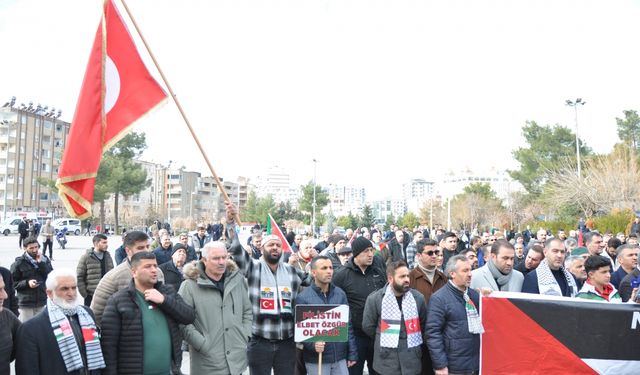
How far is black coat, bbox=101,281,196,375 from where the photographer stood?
470cm

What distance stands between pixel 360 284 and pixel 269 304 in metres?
1.38

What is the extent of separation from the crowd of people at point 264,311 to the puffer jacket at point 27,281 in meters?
2.30

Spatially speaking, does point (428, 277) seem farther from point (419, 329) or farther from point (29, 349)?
point (29, 349)

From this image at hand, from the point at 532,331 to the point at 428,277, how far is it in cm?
139

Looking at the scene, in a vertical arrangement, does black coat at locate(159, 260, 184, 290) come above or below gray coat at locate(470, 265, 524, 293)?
below

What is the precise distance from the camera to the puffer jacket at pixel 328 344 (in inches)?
237

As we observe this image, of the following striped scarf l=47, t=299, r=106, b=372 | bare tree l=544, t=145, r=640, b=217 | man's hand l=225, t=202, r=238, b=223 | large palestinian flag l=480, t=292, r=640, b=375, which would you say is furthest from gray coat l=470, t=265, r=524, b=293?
bare tree l=544, t=145, r=640, b=217

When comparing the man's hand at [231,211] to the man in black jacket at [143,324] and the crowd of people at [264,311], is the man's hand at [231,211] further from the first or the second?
the man in black jacket at [143,324]

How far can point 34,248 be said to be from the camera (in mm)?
9188

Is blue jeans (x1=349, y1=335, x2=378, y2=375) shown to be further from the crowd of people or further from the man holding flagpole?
the man holding flagpole

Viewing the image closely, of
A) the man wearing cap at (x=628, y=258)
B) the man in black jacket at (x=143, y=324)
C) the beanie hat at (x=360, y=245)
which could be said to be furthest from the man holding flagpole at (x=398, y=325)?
the man wearing cap at (x=628, y=258)

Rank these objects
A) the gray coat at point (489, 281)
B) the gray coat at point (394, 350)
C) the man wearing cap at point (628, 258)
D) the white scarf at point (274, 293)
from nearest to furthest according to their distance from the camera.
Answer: the gray coat at point (394, 350) → the white scarf at point (274, 293) → the gray coat at point (489, 281) → the man wearing cap at point (628, 258)

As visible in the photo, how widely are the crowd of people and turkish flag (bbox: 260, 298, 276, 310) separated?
0.04 ft

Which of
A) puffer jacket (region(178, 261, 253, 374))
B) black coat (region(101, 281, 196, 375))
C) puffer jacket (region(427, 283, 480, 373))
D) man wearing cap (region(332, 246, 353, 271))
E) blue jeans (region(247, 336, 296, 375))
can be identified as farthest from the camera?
man wearing cap (region(332, 246, 353, 271))
